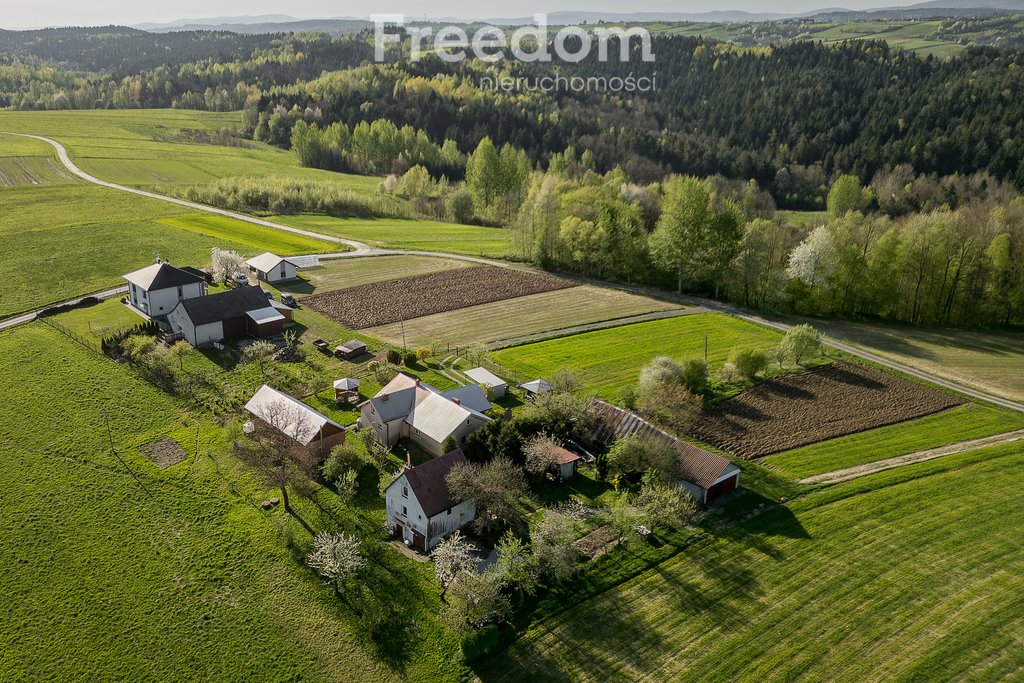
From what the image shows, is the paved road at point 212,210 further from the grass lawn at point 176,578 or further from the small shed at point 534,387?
the grass lawn at point 176,578

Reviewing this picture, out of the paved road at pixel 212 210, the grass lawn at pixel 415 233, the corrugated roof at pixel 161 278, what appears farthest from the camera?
the grass lawn at pixel 415 233

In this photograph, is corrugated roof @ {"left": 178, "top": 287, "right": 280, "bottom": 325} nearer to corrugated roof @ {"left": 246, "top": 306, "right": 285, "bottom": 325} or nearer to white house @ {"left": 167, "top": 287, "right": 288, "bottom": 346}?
white house @ {"left": 167, "top": 287, "right": 288, "bottom": 346}

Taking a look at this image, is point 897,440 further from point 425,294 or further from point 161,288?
point 161,288

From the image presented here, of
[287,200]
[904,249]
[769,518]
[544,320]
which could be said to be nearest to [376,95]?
[287,200]

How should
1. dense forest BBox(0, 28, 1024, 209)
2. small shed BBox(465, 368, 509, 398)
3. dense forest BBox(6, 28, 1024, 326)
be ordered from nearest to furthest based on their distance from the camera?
1. small shed BBox(465, 368, 509, 398)
2. dense forest BBox(6, 28, 1024, 326)
3. dense forest BBox(0, 28, 1024, 209)

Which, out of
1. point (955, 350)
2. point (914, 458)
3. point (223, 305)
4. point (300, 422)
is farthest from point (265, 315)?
point (955, 350)

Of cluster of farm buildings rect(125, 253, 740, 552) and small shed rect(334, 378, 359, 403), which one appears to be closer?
cluster of farm buildings rect(125, 253, 740, 552)

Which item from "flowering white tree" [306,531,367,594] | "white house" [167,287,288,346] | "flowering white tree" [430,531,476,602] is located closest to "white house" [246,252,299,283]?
"white house" [167,287,288,346]

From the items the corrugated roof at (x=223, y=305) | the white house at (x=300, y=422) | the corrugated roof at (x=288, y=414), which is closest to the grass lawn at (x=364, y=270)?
the corrugated roof at (x=223, y=305)

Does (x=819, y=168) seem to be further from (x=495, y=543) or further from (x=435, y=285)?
(x=495, y=543)
